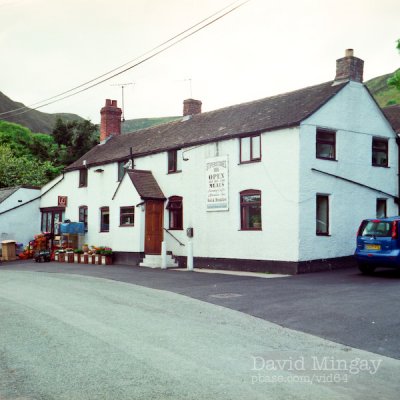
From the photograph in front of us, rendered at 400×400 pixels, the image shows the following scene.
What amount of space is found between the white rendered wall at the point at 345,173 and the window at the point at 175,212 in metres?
7.67

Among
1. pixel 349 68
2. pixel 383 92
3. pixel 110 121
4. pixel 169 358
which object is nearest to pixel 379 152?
pixel 349 68

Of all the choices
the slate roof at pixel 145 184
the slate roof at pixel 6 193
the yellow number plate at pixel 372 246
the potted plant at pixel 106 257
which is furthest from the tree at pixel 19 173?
the yellow number plate at pixel 372 246

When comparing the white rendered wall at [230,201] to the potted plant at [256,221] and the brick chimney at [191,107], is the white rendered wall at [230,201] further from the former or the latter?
the brick chimney at [191,107]

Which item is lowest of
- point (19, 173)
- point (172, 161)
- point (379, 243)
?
point (379, 243)

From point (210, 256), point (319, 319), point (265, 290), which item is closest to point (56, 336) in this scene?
point (319, 319)

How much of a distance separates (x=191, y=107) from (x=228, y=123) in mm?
6546

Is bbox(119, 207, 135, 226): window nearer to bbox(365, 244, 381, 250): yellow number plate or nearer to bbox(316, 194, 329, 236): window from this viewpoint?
bbox(316, 194, 329, 236): window

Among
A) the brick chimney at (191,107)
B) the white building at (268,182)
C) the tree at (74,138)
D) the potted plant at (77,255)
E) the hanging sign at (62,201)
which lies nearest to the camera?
the white building at (268,182)

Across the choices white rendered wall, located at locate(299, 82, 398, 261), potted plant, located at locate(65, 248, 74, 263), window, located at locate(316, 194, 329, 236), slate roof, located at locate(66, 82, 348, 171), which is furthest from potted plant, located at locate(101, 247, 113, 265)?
window, located at locate(316, 194, 329, 236)

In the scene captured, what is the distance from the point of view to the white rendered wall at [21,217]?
35312 millimetres

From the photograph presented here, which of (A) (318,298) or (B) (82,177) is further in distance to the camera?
(B) (82,177)

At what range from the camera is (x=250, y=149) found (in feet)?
72.7

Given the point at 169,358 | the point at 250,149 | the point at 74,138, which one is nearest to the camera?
the point at 169,358

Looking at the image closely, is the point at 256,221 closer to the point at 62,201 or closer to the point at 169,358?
the point at 169,358
